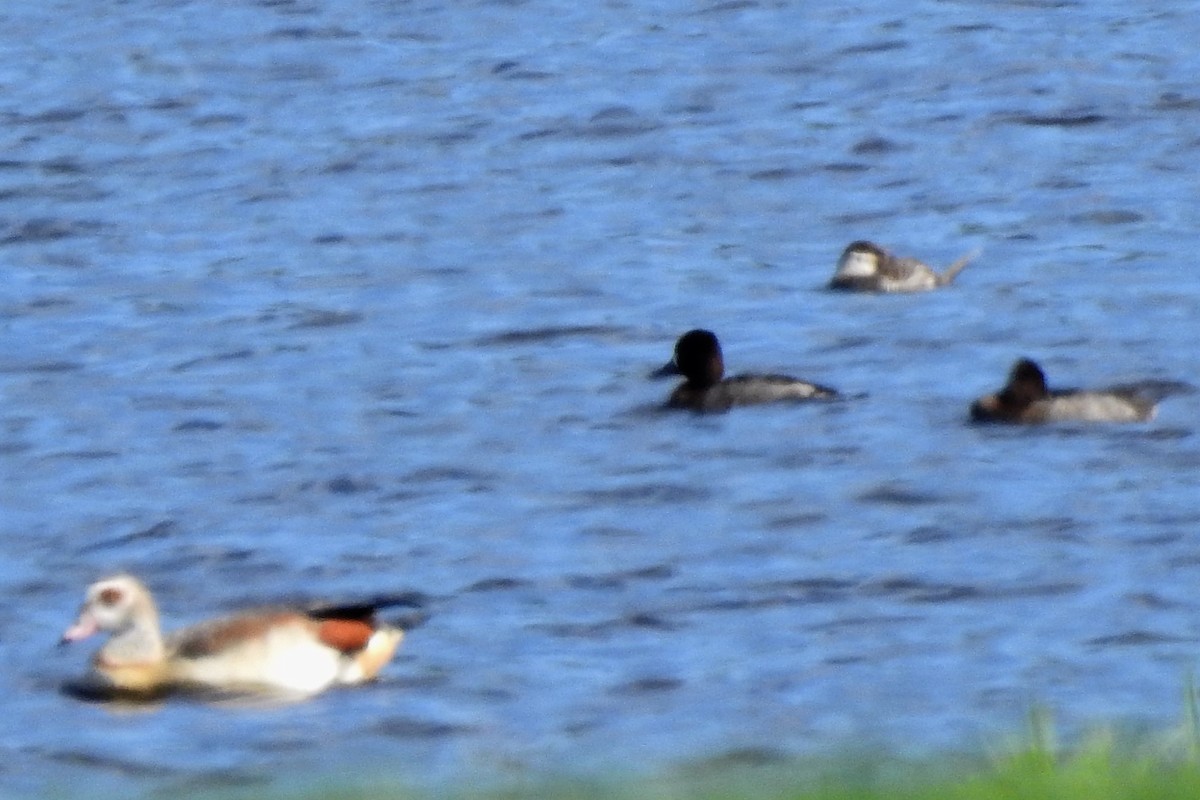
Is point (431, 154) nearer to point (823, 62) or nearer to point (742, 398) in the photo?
point (823, 62)

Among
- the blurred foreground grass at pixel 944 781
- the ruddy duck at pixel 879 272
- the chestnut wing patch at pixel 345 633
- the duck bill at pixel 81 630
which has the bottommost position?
the blurred foreground grass at pixel 944 781

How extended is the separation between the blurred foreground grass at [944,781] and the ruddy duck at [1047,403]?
357 inches

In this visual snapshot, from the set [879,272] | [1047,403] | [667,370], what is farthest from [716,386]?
[879,272]

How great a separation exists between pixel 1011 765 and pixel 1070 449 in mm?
9933

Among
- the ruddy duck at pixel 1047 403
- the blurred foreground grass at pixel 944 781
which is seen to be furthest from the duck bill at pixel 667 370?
the blurred foreground grass at pixel 944 781

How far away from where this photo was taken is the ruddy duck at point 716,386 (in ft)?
62.2

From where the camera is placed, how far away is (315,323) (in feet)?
70.8

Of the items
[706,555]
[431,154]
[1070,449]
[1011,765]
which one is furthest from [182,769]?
[431,154]

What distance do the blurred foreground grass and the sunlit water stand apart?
2.19 metres

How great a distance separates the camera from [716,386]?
19031mm

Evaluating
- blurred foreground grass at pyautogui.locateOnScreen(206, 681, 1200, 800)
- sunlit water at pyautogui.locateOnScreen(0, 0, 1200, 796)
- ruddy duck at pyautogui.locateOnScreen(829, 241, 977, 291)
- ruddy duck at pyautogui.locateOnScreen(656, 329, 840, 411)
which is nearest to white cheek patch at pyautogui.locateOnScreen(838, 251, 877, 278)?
ruddy duck at pyautogui.locateOnScreen(829, 241, 977, 291)

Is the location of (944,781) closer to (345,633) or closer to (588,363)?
(345,633)

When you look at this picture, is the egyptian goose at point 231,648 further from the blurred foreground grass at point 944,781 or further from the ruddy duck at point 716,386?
the ruddy duck at point 716,386

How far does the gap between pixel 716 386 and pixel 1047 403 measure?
1970 mm
